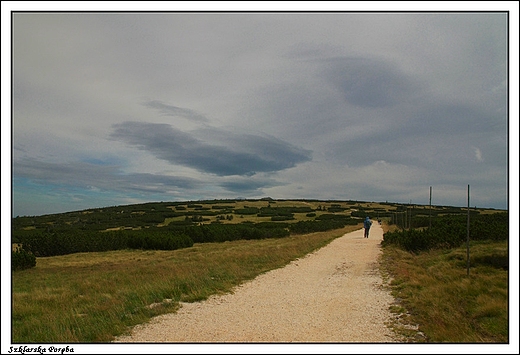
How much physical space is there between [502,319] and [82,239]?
3786cm

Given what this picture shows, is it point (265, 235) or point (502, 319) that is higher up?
point (502, 319)

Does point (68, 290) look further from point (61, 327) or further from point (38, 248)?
point (38, 248)

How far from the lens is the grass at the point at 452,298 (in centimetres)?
666

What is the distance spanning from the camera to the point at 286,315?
26.1 feet

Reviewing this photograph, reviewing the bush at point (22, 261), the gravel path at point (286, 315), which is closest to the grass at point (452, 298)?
the gravel path at point (286, 315)

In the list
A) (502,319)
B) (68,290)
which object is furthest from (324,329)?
(68,290)

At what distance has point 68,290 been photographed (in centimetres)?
1305

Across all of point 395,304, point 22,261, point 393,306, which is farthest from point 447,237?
point 22,261

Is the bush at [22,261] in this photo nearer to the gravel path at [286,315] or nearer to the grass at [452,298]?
the gravel path at [286,315]

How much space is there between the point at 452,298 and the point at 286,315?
Result: 4.42 metres

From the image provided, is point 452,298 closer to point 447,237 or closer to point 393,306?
point 393,306

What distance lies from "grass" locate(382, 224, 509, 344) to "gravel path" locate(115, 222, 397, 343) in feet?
1.63

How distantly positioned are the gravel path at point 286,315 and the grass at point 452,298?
1.63ft

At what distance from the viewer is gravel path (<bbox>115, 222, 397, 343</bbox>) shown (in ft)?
21.5
